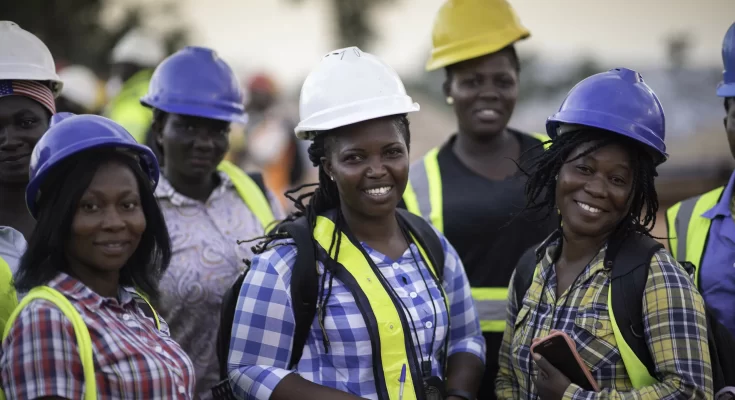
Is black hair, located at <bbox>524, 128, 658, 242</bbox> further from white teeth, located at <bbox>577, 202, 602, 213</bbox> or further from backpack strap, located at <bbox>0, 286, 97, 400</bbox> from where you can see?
backpack strap, located at <bbox>0, 286, 97, 400</bbox>

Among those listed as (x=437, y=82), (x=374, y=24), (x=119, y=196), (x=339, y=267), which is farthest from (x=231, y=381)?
(x=374, y=24)

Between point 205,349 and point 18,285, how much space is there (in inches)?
59.6

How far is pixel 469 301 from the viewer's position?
143 inches

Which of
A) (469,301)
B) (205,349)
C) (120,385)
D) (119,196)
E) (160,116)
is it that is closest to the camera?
(120,385)

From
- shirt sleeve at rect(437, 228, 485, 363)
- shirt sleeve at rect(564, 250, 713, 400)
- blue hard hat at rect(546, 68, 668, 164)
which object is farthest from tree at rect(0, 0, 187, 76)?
shirt sleeve at rect(564, 250, 713, 400)

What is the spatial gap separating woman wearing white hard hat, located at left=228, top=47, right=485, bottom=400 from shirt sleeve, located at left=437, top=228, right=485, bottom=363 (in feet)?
0.04

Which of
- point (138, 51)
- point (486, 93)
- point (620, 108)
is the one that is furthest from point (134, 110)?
point (620, 108)

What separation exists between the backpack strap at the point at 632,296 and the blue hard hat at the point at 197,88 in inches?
89.4

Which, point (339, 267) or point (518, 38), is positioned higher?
point (518, 38)

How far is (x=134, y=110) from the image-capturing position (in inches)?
259

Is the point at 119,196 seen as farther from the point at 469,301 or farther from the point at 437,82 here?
the point at 437,82

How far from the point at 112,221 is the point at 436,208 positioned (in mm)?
2056

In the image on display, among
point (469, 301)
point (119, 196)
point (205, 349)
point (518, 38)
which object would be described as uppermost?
point (518, 38)

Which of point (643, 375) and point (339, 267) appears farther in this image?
point (339, 267)
